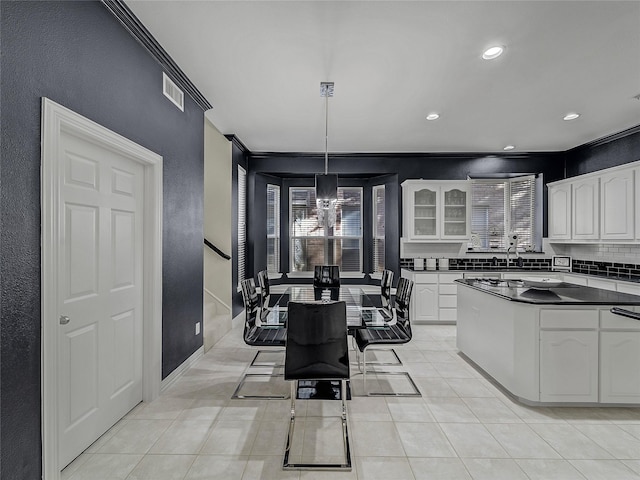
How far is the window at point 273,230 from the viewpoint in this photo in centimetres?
645

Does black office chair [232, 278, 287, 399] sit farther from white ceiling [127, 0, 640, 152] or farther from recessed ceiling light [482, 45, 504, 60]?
recessed ceiling light [482, 45, 504, 60]

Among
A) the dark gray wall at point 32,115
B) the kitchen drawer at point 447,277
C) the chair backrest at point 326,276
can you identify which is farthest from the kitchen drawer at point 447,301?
the dark gray wall at point 32,115

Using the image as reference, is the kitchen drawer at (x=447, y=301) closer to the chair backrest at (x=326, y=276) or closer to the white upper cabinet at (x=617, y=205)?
the chair backrest at (x=326, y=276)

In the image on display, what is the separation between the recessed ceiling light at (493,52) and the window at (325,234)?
3.90 m

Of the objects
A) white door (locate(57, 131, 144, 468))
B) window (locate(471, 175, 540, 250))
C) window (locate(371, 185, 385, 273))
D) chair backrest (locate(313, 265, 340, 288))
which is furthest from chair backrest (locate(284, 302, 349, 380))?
window (locate(471, 175, 540, 250))

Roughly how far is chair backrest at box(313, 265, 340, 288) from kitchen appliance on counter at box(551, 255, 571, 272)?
3470 millimetres

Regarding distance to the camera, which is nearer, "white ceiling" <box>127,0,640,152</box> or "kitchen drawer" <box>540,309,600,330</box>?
"white ceiling" <box>127,0,640,152</box>

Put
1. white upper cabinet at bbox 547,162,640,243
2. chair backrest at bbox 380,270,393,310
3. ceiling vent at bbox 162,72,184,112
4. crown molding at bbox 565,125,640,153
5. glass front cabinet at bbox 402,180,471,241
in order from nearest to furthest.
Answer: ceiling vent at bbox 162,72,184,112
white upper cabinet at bbox 547,162,640,243
chair backrest at bbox 380,270,393,310
crown molding at bbox 565,125,640,153
glass front cabinet at bbox 402,180,471,241

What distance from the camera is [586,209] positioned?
495cm

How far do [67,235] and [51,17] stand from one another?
110cm

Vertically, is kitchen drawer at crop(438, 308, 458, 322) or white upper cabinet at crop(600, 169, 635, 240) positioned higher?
white upper cabinet at crop(600, 169, 635, 240)

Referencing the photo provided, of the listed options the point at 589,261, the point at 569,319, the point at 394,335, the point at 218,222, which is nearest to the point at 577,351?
the point at 569,319

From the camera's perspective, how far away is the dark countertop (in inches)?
107

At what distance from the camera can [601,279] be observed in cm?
445
